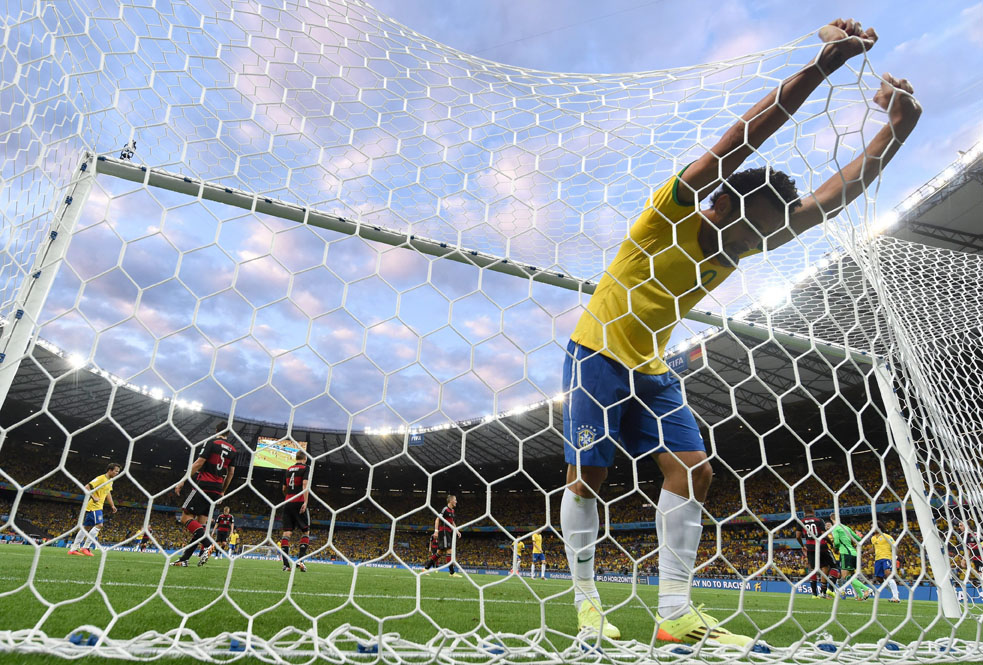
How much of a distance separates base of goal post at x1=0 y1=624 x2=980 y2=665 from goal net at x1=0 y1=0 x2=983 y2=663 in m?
0.01

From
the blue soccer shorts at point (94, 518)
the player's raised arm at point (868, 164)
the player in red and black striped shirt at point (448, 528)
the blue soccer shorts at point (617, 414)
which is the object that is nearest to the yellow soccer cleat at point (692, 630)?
the blue soccer shorts at point (617, 414)

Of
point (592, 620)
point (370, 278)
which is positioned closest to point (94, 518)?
point (370, 278)

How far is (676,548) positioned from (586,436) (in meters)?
0.44

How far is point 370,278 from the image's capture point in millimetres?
1897

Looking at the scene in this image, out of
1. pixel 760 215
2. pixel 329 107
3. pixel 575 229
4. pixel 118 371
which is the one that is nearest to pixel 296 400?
pixel 118 371

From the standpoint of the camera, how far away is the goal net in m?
1.52

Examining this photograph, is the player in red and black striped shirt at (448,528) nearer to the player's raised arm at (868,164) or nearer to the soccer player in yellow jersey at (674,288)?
the soccer player in yellow jersey at (674,288)

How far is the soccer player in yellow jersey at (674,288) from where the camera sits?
1771mm

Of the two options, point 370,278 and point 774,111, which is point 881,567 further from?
point 370,278

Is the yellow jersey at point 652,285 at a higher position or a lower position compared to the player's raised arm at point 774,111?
lower

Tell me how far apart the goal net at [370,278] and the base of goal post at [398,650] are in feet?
0.04

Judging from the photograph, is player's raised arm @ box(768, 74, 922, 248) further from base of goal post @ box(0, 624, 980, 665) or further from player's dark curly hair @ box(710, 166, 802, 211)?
base of goal post @ box(0, 624, 980, 665)

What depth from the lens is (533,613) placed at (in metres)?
2.72

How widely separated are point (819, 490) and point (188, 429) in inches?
967
